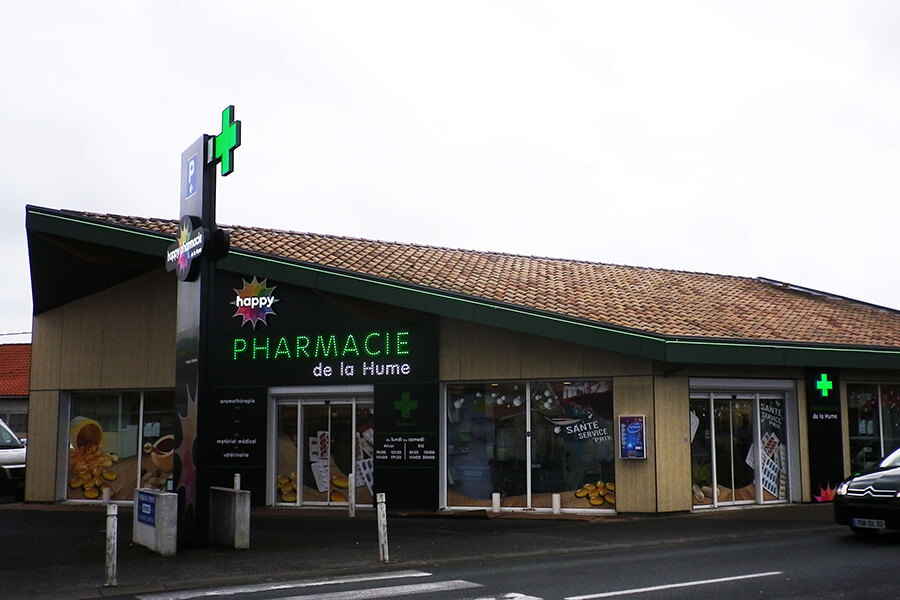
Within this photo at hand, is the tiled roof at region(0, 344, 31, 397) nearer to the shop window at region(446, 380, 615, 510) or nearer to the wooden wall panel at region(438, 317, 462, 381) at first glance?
the wooden wall panel at region(438, 317, 462, 381)

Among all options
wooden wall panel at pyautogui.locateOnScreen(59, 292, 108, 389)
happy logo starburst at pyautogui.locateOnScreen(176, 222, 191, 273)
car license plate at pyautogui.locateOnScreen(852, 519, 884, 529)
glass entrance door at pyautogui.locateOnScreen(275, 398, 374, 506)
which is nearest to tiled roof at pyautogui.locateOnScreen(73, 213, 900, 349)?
wooden wall panel at pyautogui.locateOnScreen(59, 292, 108, 389)

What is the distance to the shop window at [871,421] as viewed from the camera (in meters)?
19.9

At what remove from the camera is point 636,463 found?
17531mm

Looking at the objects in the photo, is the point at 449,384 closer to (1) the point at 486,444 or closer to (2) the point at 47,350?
(1) the point at 486,444

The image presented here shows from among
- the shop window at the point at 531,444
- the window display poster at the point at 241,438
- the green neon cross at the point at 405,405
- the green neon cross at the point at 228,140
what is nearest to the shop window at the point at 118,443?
the window display poster at the point at 241,438

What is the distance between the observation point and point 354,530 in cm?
1582

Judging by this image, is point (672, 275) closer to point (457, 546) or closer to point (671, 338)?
point (671, 338)

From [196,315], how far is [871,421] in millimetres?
14285

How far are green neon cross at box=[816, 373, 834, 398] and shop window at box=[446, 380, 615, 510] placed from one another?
4598 mm

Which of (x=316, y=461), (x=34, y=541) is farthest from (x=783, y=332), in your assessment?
(x=34, y=541)

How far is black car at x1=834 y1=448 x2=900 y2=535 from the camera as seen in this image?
41.0ft

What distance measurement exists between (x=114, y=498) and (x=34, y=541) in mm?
7422

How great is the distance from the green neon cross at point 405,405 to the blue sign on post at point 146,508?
636 centimetres

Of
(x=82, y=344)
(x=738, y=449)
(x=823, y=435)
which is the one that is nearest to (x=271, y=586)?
(x=738, y=449)
